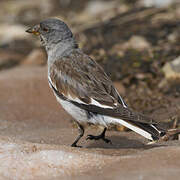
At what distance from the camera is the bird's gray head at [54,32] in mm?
5114

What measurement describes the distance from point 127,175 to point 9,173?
971 millimetres

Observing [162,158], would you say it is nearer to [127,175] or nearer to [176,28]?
[127,175]

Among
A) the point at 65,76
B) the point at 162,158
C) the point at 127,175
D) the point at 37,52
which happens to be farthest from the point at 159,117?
the point at 37,52

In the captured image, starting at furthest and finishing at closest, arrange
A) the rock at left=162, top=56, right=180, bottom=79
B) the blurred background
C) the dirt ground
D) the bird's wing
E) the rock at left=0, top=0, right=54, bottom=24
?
the rock at left=0, top=0, right=54, bottom=24 < the rock at left=162, top=56, right=180, bottom=79 < the blurred background < the bird's wing < the dirt ground

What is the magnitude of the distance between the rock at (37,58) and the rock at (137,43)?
5.89 ft

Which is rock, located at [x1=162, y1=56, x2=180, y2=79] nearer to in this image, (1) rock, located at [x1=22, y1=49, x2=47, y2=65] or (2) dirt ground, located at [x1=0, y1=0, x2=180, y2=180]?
(2) dirt ground, located at [x1=0, y1=0, x2=180, y2=180]

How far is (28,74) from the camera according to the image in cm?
760

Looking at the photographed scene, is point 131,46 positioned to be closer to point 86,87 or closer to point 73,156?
point 86,87

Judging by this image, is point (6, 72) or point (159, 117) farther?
point (6, 72)

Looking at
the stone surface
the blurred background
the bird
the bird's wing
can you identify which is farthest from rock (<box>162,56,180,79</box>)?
the bird's wing

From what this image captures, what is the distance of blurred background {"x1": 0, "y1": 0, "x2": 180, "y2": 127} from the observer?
635cm

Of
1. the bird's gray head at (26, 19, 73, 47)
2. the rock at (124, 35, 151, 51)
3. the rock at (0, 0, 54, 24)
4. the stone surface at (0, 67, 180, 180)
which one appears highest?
the rock at (0, 0, 54, 24)

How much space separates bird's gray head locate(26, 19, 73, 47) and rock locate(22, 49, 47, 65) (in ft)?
11.5

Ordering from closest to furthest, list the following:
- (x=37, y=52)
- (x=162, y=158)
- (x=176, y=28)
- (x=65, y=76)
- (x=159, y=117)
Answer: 1. (x=162, y=158)
2. (x=65, y=76)
3. (x=159, y=117)
4. (x=176, y=28)
5. (x=37, y=52)
